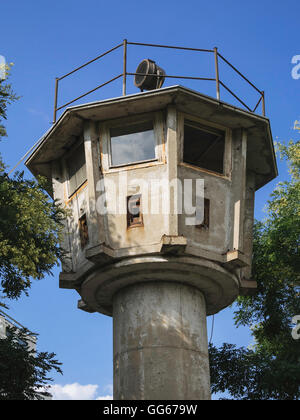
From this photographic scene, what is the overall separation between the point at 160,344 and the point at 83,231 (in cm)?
413

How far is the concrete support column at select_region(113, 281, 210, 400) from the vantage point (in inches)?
607

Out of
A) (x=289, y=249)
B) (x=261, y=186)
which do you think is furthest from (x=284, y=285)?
(x=261, y=186)

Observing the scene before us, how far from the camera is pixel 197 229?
16.3 metres

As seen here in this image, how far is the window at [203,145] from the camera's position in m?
17.6

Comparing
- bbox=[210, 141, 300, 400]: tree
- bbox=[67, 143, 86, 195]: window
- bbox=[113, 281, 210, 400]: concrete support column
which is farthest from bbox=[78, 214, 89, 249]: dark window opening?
bbox=[210, 141, 300, 400]: tree

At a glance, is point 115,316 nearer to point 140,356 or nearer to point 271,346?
point 140,356

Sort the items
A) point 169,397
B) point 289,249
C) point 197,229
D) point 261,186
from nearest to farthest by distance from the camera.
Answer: point 169,397 < point 197,229 < point 261,186 < point 289,249

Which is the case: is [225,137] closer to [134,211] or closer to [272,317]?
[134,211]

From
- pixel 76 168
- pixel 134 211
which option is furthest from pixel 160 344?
pixel 76 168

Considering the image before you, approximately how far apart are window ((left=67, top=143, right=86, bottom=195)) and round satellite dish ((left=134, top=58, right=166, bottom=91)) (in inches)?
127

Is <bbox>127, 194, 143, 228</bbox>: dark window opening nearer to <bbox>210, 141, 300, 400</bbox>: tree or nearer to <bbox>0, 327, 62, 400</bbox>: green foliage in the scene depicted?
<bbox>0, 327, 62, 400</bbox>: green foliage

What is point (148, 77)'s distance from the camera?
63.0ft

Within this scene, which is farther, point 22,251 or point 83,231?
point 83,231
